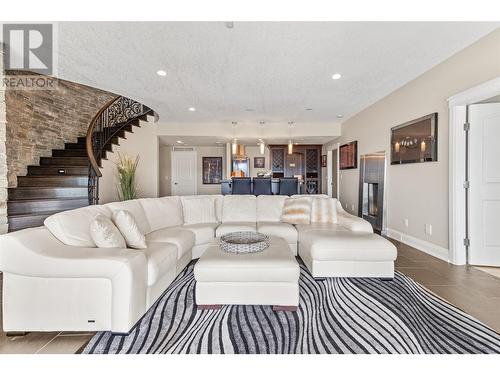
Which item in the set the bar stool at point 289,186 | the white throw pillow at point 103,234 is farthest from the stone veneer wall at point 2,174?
the bar stool at point 289,186

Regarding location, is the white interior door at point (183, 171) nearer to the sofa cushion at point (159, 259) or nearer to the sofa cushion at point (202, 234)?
the sofa cushion at point (202, 234)

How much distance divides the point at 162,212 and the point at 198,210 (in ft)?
1.94

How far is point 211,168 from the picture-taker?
9297 millimetres

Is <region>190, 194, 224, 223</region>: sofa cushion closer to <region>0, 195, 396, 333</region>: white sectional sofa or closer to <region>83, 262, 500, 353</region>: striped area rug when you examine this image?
<region>0, 195, 396, 333</region>: white sectional sofa

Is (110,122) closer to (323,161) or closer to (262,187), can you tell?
(262,187)

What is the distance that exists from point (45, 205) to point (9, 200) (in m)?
0.46

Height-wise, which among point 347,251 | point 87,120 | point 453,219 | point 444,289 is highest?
point 87,120

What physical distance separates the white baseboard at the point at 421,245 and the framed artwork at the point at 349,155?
6.90ft

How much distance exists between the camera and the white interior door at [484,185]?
9.64 ft

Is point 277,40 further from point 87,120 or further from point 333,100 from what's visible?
point 87,120

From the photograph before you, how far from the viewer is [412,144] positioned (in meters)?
3.86

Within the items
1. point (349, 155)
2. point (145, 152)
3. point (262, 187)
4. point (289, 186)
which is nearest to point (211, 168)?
point (145, 152)
